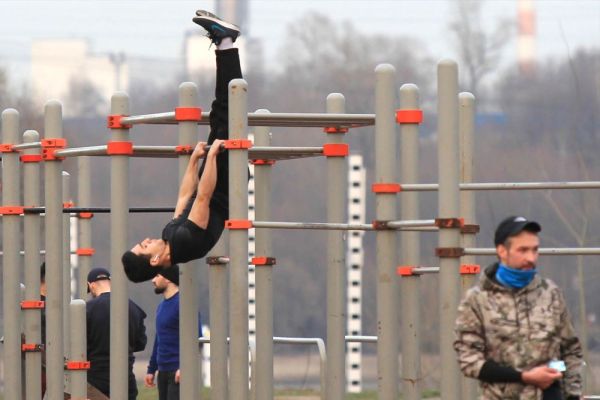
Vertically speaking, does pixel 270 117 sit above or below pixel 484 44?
below

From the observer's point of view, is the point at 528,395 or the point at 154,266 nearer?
the point at 528,395

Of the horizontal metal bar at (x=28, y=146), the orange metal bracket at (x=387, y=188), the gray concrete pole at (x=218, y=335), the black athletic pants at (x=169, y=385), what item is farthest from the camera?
the black athletic pants at (x=169, y=385)

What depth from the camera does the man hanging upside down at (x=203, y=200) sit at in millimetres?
8438

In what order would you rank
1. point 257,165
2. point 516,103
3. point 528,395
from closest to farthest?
point 528,395 → point 257,165 → point 516,103

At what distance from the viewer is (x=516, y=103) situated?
32438 millimetres

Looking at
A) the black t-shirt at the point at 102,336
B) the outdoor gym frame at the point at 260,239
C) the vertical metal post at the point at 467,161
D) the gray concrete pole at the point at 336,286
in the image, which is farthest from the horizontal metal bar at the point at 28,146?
the vertical metal post at the point at 467,161

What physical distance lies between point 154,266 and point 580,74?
22.5 metres

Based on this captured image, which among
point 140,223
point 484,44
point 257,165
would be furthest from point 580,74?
point 257,165

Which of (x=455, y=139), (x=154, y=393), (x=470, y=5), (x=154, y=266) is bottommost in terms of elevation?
(x=154, y=393)

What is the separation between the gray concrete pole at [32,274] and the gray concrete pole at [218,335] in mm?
2009

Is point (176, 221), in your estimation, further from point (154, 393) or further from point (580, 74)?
point (580, 74)

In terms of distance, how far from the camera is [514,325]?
6426mm

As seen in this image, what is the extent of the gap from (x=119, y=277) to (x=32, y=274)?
1.91 metres

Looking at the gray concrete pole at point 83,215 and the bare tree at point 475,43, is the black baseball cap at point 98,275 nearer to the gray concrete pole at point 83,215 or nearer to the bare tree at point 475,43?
the gray concrete pole at point 83,215
